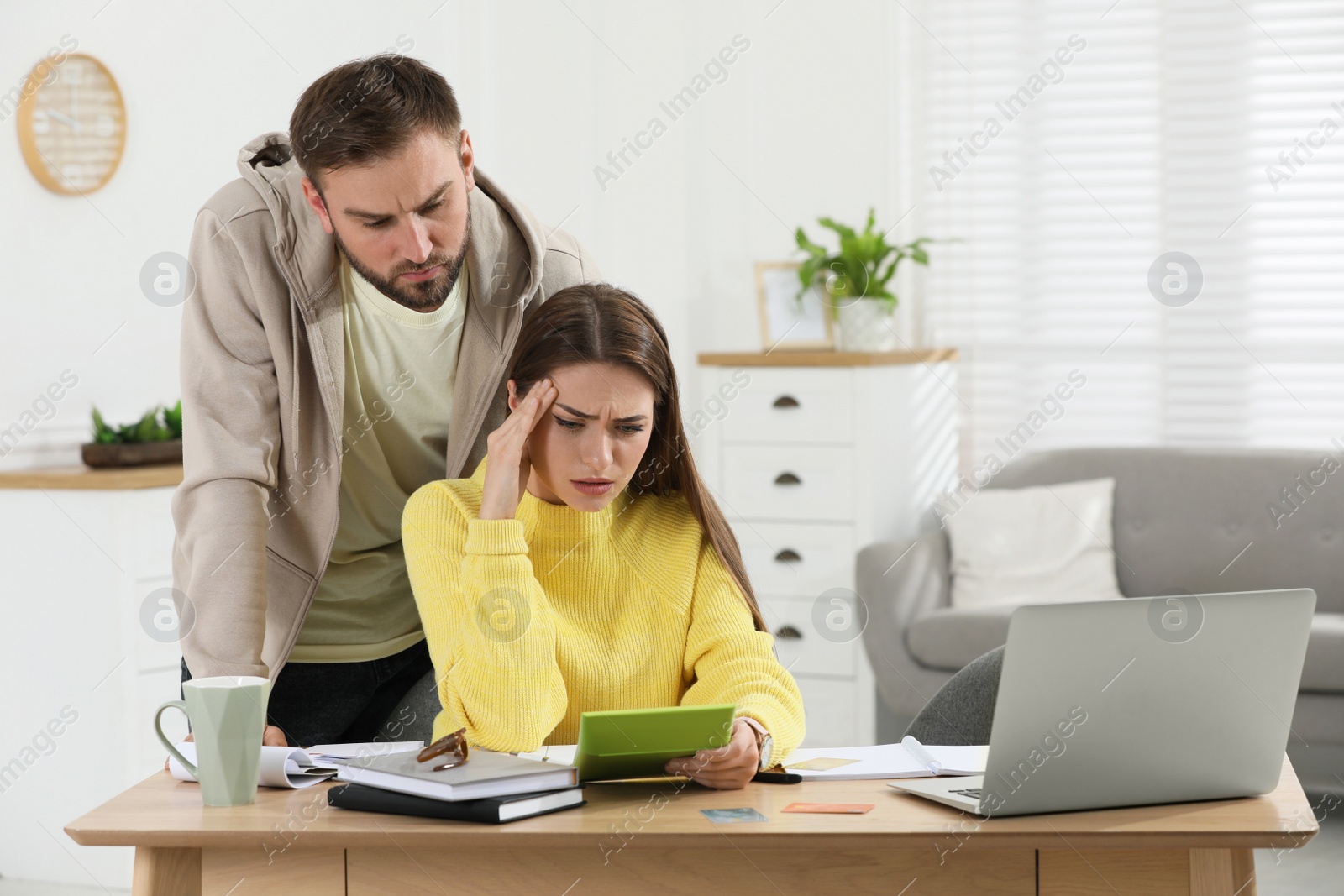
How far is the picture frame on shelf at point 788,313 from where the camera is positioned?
4.29 metres

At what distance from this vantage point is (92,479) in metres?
2.95

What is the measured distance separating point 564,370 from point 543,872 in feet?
2.13

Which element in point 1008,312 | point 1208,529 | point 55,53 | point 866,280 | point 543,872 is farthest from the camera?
point 1008,312

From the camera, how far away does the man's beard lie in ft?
5.57

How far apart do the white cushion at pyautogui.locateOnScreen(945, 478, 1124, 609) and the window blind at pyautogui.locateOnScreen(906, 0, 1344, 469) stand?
1.55 ft

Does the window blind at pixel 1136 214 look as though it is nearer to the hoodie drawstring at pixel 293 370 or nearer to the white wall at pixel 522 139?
the white wall at pixel 522 139

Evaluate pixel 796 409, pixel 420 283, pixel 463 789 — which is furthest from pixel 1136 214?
pixel 463 789

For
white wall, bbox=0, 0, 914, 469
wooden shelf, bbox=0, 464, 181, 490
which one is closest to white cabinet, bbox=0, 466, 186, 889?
wooden shelf, bbox=0, 464, 181, 490

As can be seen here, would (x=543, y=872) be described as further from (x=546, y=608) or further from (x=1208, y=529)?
(x=1208, y=529)

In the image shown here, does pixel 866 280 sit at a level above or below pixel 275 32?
below

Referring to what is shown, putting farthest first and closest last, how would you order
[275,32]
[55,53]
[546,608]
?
1. [275,32]
2. [55,53]
3. [546,608]

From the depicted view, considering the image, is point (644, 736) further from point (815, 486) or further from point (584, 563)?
point (815, 486)

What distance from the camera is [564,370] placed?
5.38ft

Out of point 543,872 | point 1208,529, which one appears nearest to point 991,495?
point 1208,529
